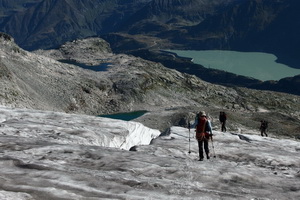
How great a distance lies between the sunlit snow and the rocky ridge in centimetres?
4500

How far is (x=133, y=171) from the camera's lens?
56.8 feet

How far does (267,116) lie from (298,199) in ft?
253

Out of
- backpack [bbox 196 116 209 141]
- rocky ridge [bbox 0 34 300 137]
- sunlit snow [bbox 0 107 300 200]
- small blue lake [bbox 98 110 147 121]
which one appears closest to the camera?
sunlit snow [bbox 0 107 300 200]

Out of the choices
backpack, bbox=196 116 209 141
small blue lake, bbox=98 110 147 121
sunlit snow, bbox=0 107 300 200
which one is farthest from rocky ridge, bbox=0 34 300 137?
backpack, bbox=196 116 209 141

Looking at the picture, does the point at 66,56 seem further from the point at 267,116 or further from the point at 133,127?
the point at 133,127

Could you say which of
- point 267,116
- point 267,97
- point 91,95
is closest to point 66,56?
point 91,95

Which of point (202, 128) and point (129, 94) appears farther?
point (129, 94)

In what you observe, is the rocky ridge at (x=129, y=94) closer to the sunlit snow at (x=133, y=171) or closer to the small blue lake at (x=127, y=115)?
the small blue lake at (x=127, y=115)

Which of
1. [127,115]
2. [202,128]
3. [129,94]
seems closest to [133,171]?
[202,128]

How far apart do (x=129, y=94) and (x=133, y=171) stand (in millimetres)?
87140

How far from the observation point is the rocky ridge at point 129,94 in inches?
2943

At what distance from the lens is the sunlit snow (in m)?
14.8

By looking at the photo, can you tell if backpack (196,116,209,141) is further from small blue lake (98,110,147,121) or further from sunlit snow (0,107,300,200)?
Result: small blue lake (98,110,147,121)

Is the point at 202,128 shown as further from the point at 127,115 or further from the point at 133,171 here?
the point at 127,115
